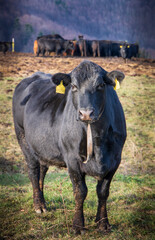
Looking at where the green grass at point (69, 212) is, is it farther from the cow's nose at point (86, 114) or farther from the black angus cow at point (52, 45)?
the black angus cow at point (52, 45)

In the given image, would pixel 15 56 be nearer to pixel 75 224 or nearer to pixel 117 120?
pixel 117 120

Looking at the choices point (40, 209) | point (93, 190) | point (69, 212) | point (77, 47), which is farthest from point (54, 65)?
point (69, 212)

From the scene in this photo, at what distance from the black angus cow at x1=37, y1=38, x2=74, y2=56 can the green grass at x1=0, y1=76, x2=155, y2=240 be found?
44.3 inches

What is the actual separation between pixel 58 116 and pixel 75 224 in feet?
4.50

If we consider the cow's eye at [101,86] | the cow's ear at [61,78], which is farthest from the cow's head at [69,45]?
the cow's eye at [101,86]

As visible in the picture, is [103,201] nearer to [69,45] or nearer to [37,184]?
[37,184]

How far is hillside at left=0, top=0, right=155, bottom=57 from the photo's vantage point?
23.4 feet

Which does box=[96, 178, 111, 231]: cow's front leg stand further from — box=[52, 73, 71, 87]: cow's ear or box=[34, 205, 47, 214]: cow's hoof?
box=[52, 73, 71, 87]: cow's ear

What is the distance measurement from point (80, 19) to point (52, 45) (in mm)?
1222

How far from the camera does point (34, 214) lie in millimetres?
3836

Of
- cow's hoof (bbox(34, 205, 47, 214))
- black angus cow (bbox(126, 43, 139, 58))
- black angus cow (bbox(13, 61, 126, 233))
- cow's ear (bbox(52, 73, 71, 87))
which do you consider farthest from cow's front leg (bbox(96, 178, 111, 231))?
black angus cow (bbox(126, 43, 139, 58))

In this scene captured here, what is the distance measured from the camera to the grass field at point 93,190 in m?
3.23

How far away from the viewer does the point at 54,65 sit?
25.0ft

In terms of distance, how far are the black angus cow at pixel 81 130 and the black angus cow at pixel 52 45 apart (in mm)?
3163
